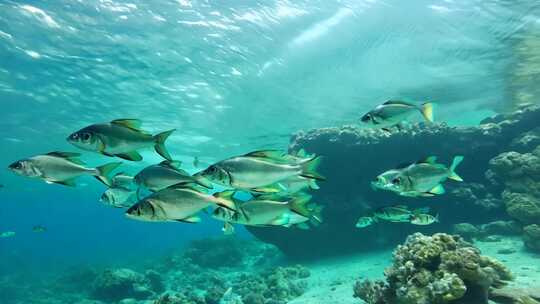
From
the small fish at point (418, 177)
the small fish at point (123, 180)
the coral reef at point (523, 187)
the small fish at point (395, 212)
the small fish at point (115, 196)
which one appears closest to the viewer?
the small fish at point (418, 177)

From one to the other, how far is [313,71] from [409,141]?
6.00 m

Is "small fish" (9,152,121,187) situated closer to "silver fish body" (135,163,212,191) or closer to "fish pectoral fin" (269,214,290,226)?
"silver fish body" (135,163,212,191)

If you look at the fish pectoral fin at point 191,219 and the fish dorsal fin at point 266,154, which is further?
the fish dorsal fin at point 266,154

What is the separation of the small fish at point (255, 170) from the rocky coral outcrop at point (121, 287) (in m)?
15.7

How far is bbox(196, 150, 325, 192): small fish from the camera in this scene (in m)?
4.08

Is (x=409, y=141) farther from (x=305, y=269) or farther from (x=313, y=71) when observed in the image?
(x=305, y=269)

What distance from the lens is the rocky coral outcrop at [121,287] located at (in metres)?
17.6

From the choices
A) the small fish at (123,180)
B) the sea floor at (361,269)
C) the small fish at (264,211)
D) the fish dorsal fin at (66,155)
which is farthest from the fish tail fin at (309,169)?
the sea floor at (361,269)

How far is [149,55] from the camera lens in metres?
17.4

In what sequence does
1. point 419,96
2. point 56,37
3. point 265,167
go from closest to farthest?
point 265,167 < point 56,37 < point 419,96

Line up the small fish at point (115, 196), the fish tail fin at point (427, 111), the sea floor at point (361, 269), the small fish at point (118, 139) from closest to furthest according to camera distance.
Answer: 1. the small fish at point (118, 139)
2. the fish tail fin at point (427, 111)
3. the small fish at point (115, 196)
4. the sea floor at point (361, 269)

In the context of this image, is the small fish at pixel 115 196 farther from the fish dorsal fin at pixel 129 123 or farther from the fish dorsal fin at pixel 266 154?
the fish dorsal fin at pixel 266 154

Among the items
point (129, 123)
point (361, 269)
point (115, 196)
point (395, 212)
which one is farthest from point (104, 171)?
point (361, 269)

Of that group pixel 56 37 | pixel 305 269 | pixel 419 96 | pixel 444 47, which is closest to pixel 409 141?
pixel 444 47
